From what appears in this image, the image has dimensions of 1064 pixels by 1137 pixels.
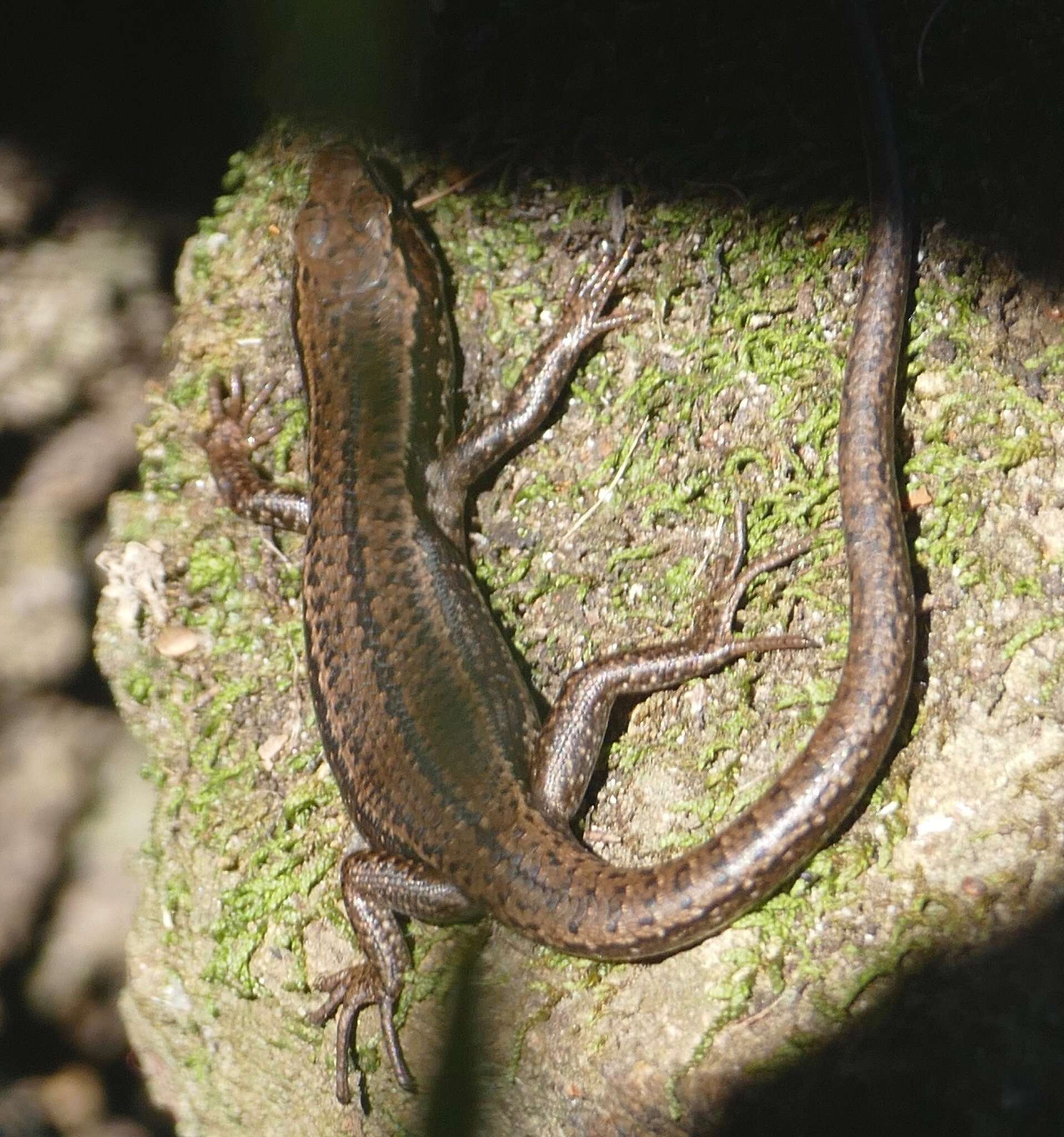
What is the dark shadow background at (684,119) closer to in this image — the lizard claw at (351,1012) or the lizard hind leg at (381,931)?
the lizard claw at (351,1012)

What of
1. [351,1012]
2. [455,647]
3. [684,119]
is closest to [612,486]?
[455,647]

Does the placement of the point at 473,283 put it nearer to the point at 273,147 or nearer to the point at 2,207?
the point at 273,147

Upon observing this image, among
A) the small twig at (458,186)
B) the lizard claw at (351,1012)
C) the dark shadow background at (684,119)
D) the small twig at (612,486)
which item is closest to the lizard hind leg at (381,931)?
the lizard claw at (351,1012)

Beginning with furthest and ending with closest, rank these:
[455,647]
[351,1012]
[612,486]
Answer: [612,486]
[351,1012]
[455,647]

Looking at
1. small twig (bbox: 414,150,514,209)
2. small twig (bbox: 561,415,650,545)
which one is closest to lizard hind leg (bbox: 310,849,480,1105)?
small twig (bbox: 561,415,650,545)

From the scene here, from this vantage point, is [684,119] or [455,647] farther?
[684,119]

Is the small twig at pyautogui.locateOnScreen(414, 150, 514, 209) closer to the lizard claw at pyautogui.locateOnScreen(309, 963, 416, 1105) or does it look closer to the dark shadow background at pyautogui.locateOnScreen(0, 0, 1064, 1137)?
the dark shadow background at pyautogui.locateOnScreen(0, 0, 1064, 1137)

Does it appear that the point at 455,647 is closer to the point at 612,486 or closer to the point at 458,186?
the point at 612,486
